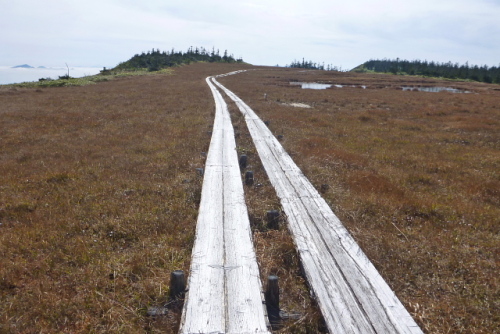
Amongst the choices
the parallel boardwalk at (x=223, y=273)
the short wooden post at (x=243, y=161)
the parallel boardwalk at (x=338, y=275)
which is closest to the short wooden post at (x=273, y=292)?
the parallel boardwalk at (x=223, y=273)

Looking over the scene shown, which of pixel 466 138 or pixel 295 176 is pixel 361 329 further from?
pixel 466 138

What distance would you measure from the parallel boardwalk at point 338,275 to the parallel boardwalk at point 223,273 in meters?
0.80

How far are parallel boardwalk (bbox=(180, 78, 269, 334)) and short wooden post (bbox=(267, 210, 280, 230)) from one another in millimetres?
452

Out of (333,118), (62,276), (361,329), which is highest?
(333,118)

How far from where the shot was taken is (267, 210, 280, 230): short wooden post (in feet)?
18.6

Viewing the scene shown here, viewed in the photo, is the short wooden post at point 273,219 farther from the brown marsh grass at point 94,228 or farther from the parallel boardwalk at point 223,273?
the brown marsh grass at point 94,228

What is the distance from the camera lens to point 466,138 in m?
16.3

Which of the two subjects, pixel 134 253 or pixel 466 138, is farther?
pixel 466 138

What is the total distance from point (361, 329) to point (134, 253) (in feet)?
11.6

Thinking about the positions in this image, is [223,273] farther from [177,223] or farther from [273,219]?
[177,223]

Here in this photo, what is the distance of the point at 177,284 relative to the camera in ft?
12.4

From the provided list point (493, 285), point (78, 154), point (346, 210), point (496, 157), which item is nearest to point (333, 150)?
point (346, 210)

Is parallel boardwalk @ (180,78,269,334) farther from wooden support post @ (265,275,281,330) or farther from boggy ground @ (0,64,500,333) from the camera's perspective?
boggy ground @ (0,64,500,333)

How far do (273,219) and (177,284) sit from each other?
238 centimetres
